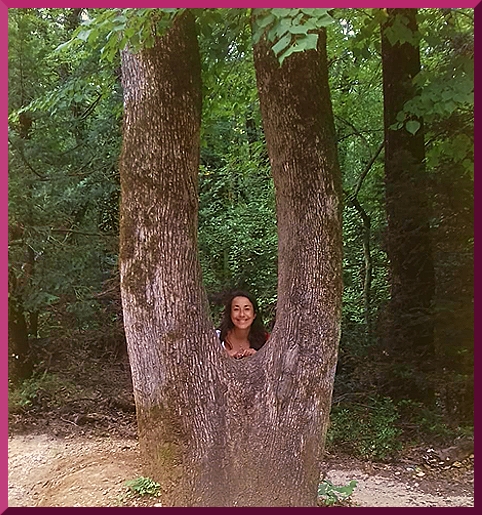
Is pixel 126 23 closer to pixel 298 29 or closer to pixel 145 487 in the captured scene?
pixel 298 29

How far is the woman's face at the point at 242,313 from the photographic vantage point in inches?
155

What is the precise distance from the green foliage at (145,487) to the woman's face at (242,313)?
3.80 feet

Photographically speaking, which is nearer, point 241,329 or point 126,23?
point 126,23

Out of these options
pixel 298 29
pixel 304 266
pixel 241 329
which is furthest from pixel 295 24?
pixel 241 329

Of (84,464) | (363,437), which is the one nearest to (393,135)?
(363,437)

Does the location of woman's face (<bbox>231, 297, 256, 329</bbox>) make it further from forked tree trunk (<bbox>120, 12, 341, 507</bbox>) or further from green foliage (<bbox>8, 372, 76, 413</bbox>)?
green foliage (<bbox>8, 372, 76, 413</bbox>)

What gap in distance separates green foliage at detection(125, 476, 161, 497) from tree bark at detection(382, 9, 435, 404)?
119 inches

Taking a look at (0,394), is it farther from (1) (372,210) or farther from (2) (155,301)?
(1) (372,210)

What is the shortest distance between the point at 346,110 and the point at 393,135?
1255 mm

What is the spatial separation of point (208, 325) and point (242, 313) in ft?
1.55

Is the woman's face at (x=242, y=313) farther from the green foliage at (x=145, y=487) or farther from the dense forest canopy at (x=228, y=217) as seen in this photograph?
the dense forest canopy at (x=228, y=217)

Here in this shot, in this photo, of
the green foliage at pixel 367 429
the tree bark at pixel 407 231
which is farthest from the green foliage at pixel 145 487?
the tree bark at pixel 407 231

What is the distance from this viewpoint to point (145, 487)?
349 centimetres

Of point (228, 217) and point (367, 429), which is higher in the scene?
point (228, 217)
